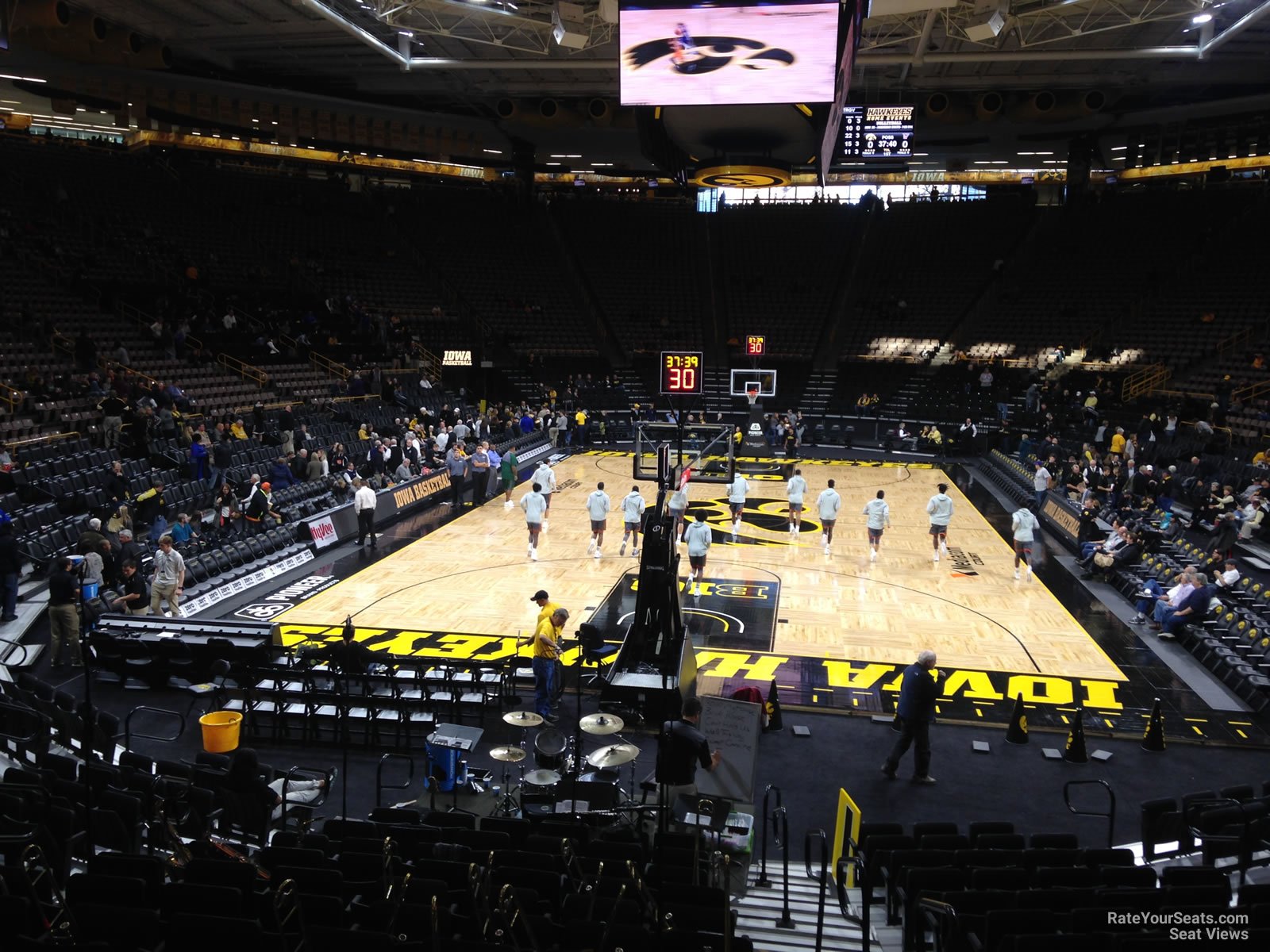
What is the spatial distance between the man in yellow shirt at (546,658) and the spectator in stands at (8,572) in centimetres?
767

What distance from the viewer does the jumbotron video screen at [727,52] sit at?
8664mm

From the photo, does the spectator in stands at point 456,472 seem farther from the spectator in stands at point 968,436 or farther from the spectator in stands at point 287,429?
the spectator in stands at point 968,436

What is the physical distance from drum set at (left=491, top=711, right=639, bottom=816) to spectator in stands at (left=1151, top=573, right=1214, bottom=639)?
920 centimetres

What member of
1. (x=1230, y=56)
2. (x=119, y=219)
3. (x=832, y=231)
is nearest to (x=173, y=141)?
(x=119, y=219)

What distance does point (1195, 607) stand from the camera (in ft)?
45.6

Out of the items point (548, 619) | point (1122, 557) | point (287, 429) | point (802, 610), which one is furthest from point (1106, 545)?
point (287, 429)

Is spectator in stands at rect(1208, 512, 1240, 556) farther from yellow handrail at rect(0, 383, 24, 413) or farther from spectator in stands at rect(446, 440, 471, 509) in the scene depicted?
Answer: yellow handrail at rect(0, 383, 24, 413)

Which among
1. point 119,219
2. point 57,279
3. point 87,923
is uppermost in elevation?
point 119,219

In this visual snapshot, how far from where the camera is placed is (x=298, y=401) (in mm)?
26812

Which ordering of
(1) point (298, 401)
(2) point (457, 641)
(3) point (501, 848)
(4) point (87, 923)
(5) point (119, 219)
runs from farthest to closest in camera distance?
(5) point (119, 219) < (1) point (298, 401) < (2) point (457, 641) < (3) point (501, 848) < (4) point (87, 923)

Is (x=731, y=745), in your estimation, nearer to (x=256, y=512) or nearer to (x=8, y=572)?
(x=8, y=572)

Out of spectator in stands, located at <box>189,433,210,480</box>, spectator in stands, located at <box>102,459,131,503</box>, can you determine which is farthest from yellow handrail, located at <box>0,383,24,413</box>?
spectator in stands, located at <box>102,459,131,503</box>

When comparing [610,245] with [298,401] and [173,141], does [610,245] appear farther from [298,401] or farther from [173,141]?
[298,401]

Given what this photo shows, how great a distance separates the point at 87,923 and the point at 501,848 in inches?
99.7
